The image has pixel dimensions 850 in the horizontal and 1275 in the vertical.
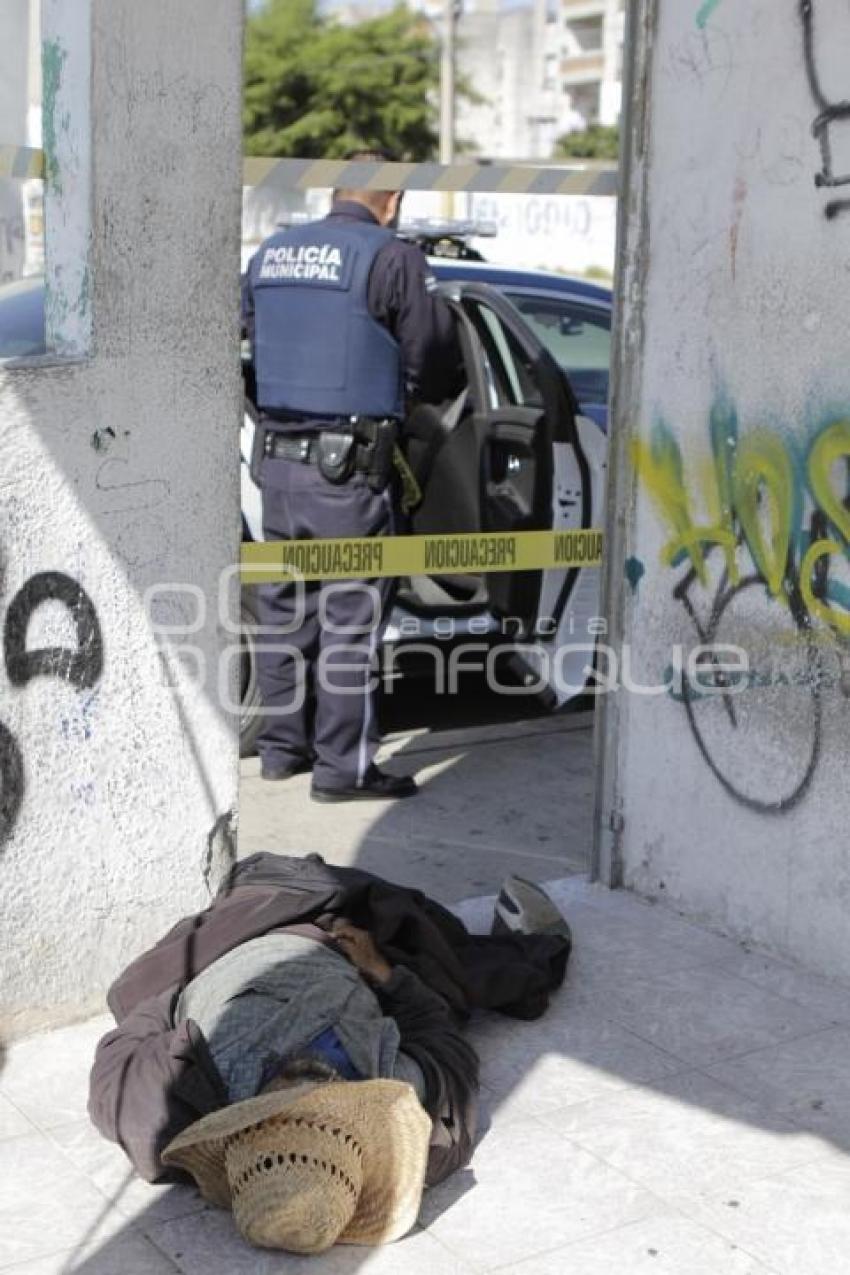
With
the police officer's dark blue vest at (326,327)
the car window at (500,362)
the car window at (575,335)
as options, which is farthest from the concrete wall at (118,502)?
the car window at (575,335)

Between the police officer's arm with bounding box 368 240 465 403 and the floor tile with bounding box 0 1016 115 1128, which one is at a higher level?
the police officer's arm with bounding box 368 240 465 403

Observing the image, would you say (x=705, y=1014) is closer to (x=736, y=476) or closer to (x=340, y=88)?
(x=736, y=476)

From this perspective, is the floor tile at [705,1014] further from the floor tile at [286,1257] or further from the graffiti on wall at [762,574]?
the floor tile at [286,1257]

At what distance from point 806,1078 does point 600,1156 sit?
576 mm

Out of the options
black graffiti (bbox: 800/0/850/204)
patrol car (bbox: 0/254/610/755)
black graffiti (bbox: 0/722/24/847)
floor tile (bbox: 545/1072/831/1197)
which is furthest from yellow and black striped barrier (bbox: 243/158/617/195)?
floor tile (bbox: 545/1072/831/1197)

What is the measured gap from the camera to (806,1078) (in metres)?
3.59

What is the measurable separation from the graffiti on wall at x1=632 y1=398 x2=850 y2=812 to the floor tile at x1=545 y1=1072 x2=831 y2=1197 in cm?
88

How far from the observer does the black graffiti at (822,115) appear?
3.79 metres

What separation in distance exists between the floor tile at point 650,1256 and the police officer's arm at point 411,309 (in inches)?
122

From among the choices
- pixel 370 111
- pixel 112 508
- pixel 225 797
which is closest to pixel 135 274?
pixel 112 508

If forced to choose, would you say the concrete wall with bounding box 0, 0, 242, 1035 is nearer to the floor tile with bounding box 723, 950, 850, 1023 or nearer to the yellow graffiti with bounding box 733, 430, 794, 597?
the yellow graffiti with bounding box 733, 430, 794, 597

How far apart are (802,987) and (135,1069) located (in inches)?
65.9

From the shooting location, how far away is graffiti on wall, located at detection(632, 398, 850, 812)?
12.9 feet

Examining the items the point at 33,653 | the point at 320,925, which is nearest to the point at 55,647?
the point at 33,653
